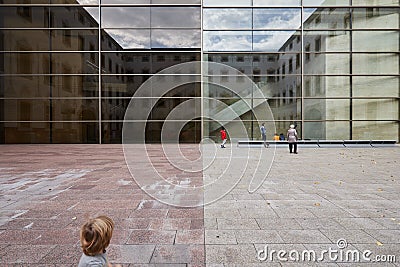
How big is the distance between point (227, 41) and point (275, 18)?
448 centimetres

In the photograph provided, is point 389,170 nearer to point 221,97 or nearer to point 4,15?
point 221,97

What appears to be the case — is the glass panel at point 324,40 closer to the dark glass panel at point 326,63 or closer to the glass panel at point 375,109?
the dark glass panel at point 326,63

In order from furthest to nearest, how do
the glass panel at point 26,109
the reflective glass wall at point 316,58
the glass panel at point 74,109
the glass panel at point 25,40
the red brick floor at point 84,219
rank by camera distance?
the reflective glass wall at point 316,58
the glass panel at point 25,40
the glass panel at point 74,109
the glass panel at point 26,109
the red brick floor at point 84,219

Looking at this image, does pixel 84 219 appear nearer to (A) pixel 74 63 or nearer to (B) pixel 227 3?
(A) pixel 74 63

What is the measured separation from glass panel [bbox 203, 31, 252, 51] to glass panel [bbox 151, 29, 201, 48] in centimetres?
84

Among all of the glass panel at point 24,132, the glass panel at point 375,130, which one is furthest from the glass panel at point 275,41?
the glass panel at point 24,132

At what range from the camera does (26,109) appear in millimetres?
25828

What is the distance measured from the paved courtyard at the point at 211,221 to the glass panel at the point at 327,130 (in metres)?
17.6

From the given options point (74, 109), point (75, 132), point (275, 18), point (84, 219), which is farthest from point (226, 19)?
point (84, 219)

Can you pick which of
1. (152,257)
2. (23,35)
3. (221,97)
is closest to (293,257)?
(152,257)

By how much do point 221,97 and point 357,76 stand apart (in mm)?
11449

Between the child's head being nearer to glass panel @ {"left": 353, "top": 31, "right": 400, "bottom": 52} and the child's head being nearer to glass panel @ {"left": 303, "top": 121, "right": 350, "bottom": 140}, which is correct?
glass panel @ {"left": 303, "top": 121, "right": 350, "bottom": 140}

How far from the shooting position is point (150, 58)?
87.5 feet

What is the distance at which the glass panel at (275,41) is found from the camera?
26.9m
